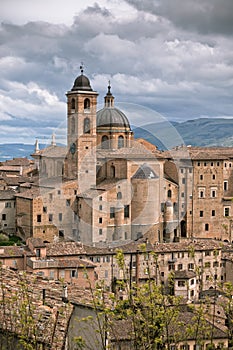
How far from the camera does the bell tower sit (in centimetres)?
4347

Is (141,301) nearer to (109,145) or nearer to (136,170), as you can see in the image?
(136,170)

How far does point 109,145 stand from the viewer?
156 feet

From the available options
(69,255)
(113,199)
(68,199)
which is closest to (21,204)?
(68,199)

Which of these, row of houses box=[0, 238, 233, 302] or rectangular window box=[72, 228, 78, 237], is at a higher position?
rectangular window box=[72, 228, 78, 237]

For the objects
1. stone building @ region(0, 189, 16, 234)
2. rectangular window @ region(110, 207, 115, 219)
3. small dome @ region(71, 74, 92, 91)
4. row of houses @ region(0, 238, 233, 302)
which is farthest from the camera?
small dome @ region(71, 74, 92, 91)

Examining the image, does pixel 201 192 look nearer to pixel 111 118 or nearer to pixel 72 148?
pixel 111 118

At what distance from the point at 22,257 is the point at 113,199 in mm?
11914

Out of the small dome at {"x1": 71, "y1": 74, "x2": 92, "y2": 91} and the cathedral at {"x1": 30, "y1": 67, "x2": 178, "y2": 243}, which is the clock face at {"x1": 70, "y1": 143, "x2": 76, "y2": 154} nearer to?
the cathedral at {"x1": 30, "y1": 67, "x2": 178, "y2": 243}

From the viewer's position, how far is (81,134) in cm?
4384

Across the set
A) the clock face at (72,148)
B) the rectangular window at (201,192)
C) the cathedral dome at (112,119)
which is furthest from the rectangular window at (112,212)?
the cathedral dome at (112,119)

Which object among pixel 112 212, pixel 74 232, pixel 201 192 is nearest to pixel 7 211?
pixel 74 232

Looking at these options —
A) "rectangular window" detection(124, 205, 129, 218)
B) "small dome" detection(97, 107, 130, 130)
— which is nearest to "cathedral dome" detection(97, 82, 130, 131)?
"small dome" detection(97, 107, 130, 130)

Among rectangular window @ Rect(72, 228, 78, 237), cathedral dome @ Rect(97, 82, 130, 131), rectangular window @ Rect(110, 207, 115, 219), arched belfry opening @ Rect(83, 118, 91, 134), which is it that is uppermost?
cathedral dome @ Rect(97, 82, 130, 131)

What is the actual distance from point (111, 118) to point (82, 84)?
15.6 feet
